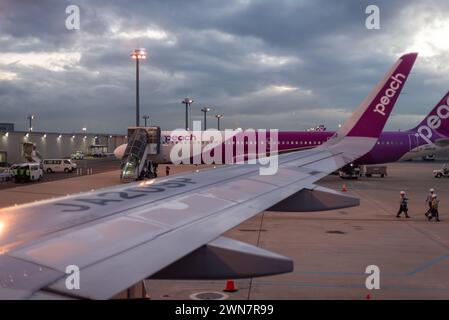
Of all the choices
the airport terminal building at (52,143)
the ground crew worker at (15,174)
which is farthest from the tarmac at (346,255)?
the airport terminal building at (52,143)

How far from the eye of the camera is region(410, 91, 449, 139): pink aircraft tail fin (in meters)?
39.3

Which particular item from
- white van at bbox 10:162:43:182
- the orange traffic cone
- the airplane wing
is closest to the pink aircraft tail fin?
the orange traffic cone

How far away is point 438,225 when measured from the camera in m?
18.1

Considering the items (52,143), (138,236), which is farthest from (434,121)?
(52,143)

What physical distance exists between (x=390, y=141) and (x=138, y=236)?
38.6m

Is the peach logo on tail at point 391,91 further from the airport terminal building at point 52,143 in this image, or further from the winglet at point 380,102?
the airport terminal building at point 52,143

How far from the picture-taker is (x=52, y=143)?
82875mm

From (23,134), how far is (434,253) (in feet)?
222

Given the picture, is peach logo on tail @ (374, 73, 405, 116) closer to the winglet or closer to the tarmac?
the winglet

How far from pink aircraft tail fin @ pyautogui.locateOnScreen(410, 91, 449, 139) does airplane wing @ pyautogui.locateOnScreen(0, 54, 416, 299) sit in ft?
125
